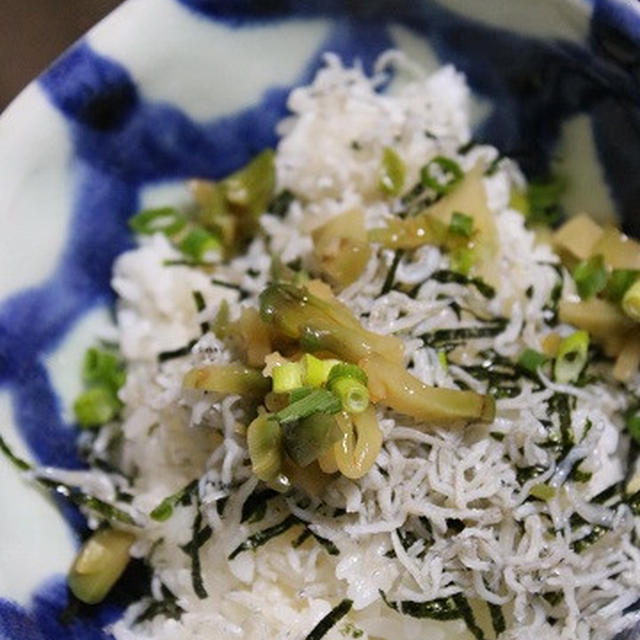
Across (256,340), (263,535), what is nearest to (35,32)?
(256,340)

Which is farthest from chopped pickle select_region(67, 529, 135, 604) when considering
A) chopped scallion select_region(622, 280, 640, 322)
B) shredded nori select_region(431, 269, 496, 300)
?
chopped scallion select_region(622, 280, 640, 322)

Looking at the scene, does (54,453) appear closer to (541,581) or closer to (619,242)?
(541,581)

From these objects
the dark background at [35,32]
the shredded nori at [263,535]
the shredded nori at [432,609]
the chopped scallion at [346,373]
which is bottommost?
the shredded nori at [432,609]

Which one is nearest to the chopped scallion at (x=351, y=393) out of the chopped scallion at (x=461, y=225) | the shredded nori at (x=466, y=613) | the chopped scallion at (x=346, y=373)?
the chopped scallion at (x=346, y=373)

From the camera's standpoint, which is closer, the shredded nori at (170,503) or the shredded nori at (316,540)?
the shredded nori at (316,540)

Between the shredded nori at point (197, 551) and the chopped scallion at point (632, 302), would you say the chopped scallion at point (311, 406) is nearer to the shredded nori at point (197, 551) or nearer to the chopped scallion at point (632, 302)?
the shredded nori at point (197, 551)

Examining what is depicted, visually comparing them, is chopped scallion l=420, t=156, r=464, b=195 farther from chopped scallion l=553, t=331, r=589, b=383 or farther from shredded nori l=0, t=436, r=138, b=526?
shredded nori l=0, t=436, r=138, b=526
